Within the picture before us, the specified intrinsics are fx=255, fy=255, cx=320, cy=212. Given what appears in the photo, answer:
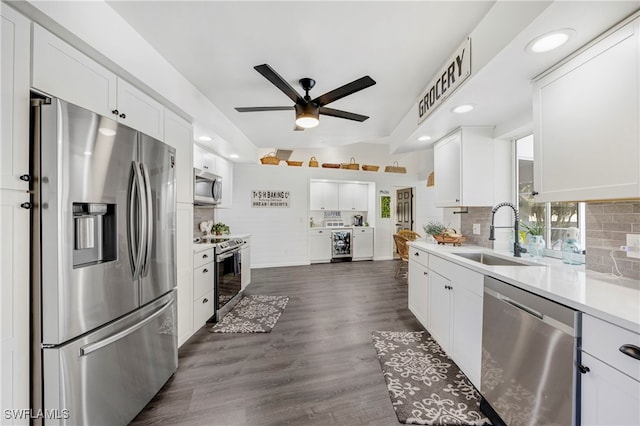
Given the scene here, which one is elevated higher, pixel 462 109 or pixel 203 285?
pixel 462 109

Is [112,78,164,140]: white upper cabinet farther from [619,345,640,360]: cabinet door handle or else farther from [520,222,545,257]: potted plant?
[520,222,545,257]: potted plant

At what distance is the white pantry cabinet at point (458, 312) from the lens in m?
1.76

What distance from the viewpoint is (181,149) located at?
2.49 meters

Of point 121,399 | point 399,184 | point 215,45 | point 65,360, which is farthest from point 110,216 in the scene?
point 399,184

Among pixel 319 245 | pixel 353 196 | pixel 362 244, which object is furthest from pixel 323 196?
pixel 362 244

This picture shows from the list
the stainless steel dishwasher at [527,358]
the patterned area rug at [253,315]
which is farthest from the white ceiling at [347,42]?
the patterned area rug at [253,315]

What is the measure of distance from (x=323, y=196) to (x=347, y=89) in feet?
14.8

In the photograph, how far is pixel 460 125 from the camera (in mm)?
2646

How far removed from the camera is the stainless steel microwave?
10.2 ft

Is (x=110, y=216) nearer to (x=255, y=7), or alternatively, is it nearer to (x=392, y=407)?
(x=255, y=7)

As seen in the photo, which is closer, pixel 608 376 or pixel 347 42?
pixel 608 376

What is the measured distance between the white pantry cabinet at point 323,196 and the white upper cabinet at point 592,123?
517 centimetres

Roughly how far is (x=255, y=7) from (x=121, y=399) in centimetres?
246

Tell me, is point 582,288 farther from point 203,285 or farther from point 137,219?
point 203,285
